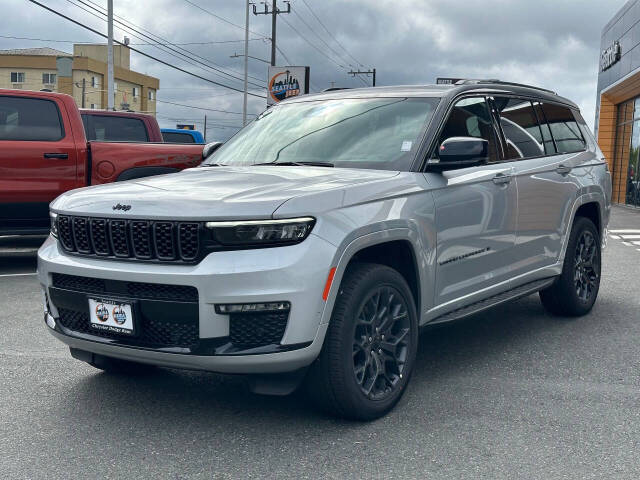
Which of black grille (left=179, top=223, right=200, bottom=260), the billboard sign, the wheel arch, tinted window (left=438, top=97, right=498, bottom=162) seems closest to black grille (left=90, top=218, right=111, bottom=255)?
black grille (left=179, top=223, right=200, bottom=260)

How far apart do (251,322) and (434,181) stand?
5.10ft

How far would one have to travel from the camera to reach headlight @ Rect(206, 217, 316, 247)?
3590 millimetres

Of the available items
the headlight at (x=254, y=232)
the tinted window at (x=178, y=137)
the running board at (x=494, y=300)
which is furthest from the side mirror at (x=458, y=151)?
the tinted window at (x=178, y=137)

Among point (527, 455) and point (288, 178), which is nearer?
point (527, 455)

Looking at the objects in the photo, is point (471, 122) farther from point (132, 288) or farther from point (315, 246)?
point (132, 288)

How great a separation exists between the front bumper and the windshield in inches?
46.9

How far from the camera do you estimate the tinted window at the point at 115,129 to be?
12.4 meters

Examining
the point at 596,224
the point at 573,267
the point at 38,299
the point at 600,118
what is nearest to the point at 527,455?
the point at 573,267

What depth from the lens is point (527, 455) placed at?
144 inches

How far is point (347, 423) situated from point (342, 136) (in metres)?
1.79

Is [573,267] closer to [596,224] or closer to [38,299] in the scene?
[596,224]

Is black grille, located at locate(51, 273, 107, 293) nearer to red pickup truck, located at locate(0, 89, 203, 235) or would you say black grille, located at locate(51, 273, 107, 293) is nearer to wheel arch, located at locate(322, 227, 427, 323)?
wheel arch, located at locate(322, 227, 427, 323)

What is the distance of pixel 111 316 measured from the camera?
3846mm

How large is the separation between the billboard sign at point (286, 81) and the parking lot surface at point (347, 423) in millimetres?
19814
